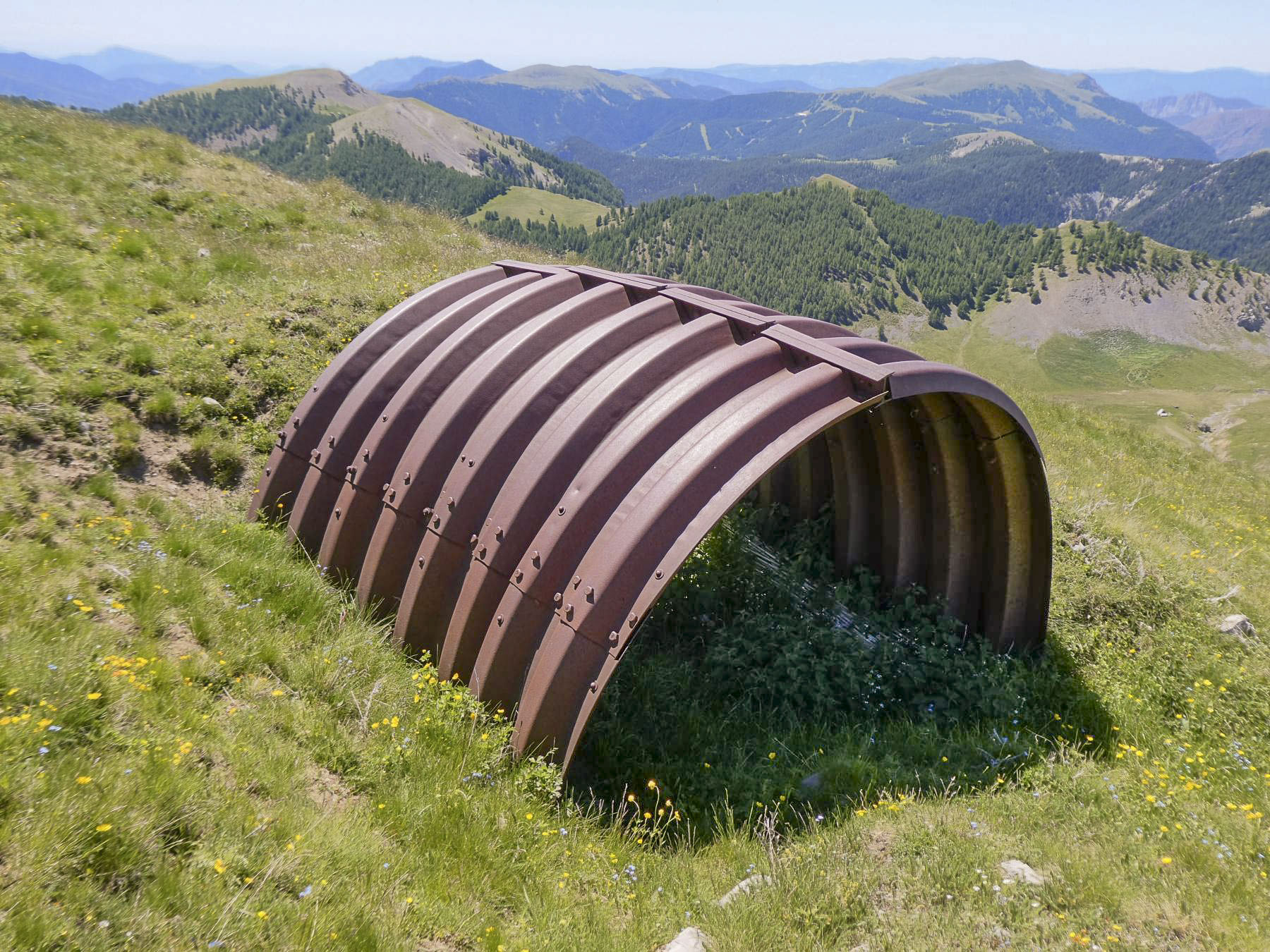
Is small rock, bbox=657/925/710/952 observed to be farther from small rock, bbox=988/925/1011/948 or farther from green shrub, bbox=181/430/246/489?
green shrub, bbox=181/430/246/489

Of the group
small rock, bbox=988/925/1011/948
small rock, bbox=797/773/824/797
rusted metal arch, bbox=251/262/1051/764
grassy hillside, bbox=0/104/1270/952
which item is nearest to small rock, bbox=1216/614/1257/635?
grassy hillside, bbox=0/104/1270/952

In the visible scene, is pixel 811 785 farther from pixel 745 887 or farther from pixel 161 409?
pixel 161 409

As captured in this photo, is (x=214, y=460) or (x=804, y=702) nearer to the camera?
(x=804, y=702)

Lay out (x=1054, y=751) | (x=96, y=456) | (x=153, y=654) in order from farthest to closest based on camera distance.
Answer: (x=96, y=456)
(x=1054, y=751)
(x=153, y=654)

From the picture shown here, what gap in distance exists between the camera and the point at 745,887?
Result: 13.1 ft

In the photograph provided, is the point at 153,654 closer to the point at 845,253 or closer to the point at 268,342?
the point at 268,342

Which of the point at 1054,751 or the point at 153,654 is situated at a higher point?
the point at 153,654

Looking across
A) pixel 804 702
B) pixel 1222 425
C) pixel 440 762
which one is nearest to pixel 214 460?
pixel 440 762

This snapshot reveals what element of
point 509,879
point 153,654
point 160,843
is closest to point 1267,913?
point 509,879

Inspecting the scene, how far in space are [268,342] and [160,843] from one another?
23.4 ft

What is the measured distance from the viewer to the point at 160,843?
133 inches

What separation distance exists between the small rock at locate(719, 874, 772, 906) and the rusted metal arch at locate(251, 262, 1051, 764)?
1147mm

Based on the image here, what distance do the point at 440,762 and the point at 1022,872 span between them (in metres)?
3.32

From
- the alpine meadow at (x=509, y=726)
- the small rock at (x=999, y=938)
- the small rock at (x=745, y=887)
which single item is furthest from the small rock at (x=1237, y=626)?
the small rock at (x=745, y=887)
